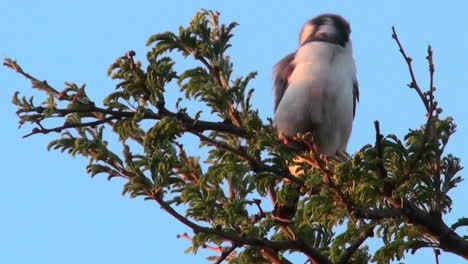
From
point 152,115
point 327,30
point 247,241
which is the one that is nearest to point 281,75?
point 327,30

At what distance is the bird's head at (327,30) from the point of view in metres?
6.30

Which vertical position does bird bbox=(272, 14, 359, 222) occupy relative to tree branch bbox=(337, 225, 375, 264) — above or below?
above

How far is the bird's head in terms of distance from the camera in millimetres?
6297

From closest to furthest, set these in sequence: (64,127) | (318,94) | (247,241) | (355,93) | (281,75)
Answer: (247,241) → (64,127) → (318,94) → (281,75) → (355,93)

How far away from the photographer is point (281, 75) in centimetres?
607

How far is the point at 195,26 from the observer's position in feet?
13.8

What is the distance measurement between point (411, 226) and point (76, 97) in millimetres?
1676

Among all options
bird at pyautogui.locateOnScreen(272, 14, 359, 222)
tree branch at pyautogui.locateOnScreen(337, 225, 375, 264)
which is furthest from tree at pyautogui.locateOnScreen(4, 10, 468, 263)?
bird at pyautogui.locateOnScreen(272, 14, 359, 222)

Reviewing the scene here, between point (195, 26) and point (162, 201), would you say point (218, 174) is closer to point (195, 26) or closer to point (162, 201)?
point (162, 201)

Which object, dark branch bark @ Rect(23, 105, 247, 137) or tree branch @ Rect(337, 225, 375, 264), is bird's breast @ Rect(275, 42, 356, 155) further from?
tree branch @ Rect(337, 225, 375, 264)

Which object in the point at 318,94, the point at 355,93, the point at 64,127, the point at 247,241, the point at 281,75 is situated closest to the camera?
the point at 247,241

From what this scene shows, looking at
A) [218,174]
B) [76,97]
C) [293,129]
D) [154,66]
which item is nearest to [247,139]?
[218,174]

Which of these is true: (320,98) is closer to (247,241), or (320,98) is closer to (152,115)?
(152,115)

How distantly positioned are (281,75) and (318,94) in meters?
0.46
